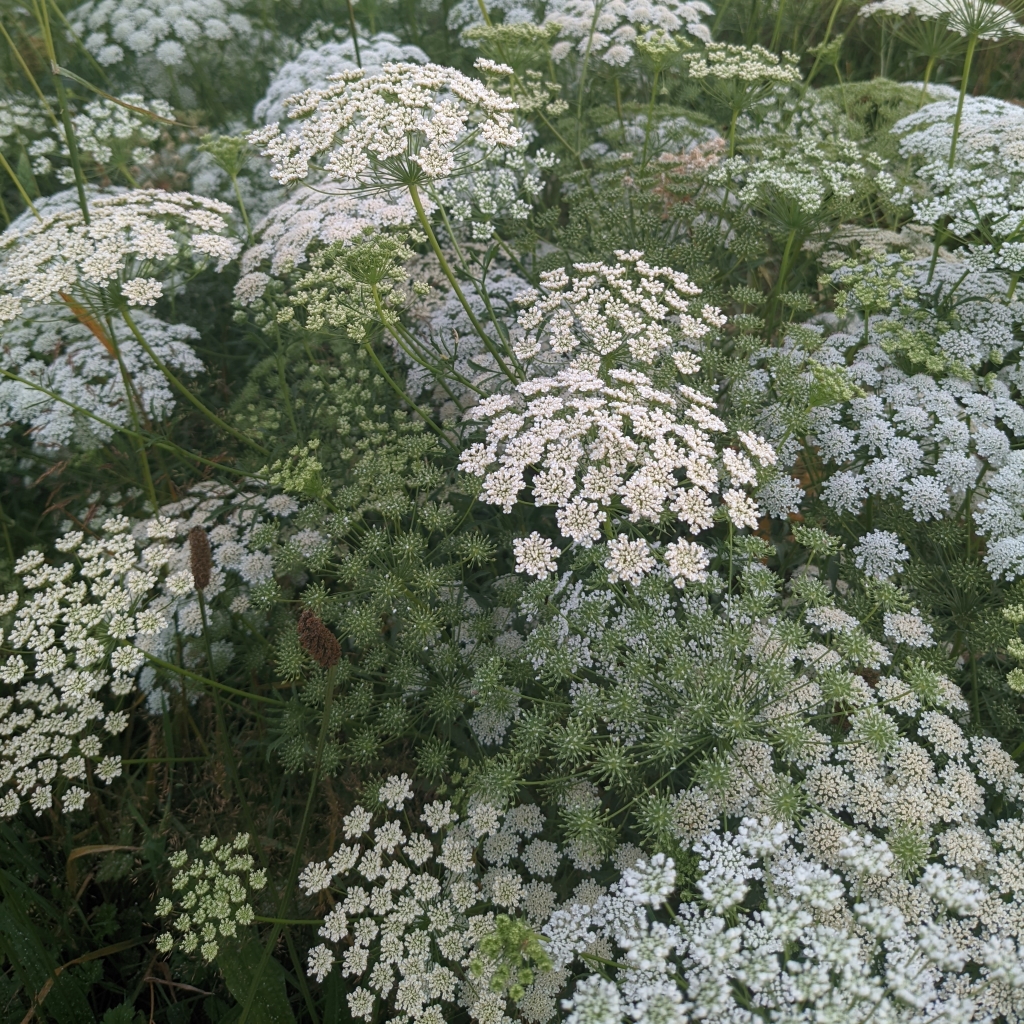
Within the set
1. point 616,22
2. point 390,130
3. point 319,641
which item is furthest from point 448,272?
point 616,22

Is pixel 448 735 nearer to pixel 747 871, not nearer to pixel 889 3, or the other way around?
pixel 747 871

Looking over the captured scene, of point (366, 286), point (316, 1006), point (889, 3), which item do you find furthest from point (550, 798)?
point (889, 3)

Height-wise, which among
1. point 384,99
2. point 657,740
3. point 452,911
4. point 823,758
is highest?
point 384,99

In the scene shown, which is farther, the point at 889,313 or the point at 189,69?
the point at 189,69

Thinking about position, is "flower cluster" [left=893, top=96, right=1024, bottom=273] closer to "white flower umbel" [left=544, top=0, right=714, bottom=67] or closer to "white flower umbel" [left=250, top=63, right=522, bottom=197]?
"white flower umbel" [left=544, top=0, right=714, bottom=67]

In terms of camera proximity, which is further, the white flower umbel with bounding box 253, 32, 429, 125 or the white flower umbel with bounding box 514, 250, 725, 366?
the white flower umbel with bounding box 253, 32, 429, 125

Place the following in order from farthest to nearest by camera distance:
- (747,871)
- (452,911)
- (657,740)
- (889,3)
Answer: (889,3)
(452,911)
(657,740)
(747,871)

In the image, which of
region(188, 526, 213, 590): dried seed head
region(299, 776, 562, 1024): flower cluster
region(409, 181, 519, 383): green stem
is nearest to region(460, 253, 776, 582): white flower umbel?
region(409, 181, 519, 383): green stem
